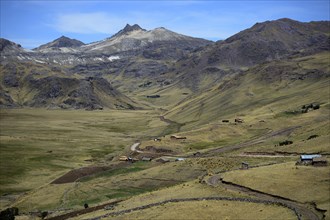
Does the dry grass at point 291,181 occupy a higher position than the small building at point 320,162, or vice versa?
the small building at point 320,162

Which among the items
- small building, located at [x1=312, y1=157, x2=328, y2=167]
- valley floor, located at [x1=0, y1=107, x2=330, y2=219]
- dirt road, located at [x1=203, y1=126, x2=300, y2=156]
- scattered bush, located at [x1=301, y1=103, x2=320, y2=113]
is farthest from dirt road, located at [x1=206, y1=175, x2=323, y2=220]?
scattered bush, located at [x1=301, y1=103, x2=320, y2=113]

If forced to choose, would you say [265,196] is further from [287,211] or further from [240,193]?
[287,211]

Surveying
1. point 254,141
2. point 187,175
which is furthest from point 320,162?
point 254,141

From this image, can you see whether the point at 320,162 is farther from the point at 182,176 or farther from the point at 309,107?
the point at 309,107

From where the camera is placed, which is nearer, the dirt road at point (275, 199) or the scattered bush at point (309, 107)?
the dirt road at point (275, 199)

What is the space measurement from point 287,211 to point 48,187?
74501 mm

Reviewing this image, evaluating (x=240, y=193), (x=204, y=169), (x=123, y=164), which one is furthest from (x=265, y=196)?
(x=123, y=164)

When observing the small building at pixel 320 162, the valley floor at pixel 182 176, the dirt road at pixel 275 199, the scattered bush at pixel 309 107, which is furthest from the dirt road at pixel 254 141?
the small building at pixel 320 162

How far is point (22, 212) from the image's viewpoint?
88562 mm

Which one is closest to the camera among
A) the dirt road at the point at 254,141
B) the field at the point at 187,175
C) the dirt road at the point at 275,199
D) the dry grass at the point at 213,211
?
the dirt road at the point at 275,199

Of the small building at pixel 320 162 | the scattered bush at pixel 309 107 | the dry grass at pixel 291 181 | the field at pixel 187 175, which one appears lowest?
the field at pixel 187 175

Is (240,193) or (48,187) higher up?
(240,193)

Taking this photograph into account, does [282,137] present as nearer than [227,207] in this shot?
No

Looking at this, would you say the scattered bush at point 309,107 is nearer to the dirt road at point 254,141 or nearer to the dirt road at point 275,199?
the dirt road at point 254,141
